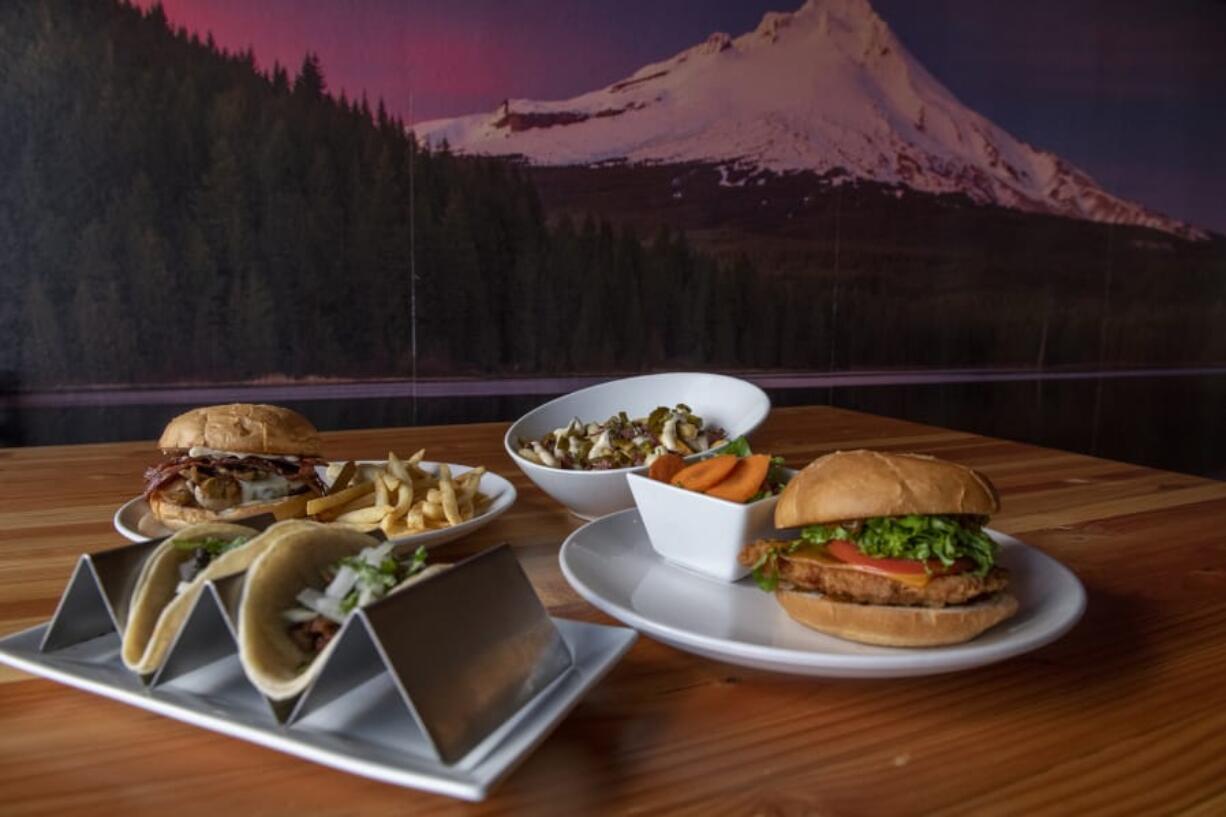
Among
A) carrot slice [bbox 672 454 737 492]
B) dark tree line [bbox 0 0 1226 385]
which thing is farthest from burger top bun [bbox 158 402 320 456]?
dark tree line [bbox 0 0 1226 385]

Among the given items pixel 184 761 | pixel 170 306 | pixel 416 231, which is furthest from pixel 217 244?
pixel 184 761

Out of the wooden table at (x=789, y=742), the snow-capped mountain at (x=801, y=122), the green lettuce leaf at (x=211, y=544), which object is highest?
the snow-capped mountain at (x=801, y=122)

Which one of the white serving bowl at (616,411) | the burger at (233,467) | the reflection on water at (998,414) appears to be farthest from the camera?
the reflection on water at (998,414)

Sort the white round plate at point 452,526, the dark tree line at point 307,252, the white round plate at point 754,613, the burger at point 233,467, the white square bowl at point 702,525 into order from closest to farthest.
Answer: the white round plate at point 754,613, the white square bowl at point 702,525, the white round plate at point 452,526, the burger at point 233,467, the dark tree line at point 307,252

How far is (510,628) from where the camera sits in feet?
2.58

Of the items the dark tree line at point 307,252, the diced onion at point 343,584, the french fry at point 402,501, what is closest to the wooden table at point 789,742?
the diced onion at point 343,584

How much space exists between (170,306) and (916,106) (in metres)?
4.94

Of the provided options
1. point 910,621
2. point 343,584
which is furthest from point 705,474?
point 343,584

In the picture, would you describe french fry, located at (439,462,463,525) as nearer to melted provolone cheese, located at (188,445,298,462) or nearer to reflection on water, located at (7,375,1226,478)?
melted provolone cheese, located at (188,445,298,462)

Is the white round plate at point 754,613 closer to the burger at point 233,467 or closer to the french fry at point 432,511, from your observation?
the french fry at point 432,511

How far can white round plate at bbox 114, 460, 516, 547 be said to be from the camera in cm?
127

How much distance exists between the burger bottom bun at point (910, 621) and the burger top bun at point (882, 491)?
0.38 ft

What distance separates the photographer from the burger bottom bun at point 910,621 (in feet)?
3.13

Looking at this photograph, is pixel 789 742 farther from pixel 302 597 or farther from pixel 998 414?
pixel 998 414
